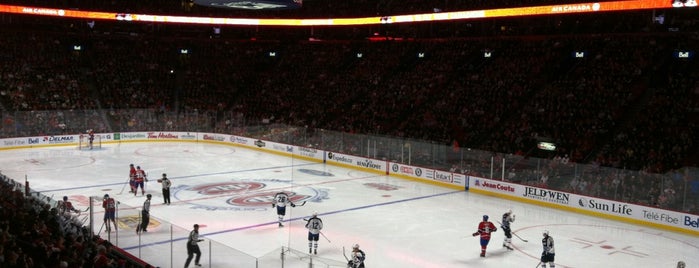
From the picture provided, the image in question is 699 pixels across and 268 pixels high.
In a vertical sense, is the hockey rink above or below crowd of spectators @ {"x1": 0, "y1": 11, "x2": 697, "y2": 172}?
below

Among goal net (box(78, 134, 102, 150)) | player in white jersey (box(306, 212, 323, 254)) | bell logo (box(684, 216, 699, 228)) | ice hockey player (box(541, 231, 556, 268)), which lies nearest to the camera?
ice hockey player (box(541, 231, 556, 268))

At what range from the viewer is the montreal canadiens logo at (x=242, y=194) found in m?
20.5

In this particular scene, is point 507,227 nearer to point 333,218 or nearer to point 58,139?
point 333,218

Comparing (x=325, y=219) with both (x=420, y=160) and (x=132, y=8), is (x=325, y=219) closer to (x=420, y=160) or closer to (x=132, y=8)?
(x=420, y=160)

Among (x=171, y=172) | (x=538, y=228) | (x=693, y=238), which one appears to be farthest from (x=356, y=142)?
(x=693, y=238)

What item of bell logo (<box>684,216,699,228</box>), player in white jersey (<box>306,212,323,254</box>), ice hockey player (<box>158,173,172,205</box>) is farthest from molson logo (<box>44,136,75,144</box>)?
bell logo (<box>684,216,699,228</box>)

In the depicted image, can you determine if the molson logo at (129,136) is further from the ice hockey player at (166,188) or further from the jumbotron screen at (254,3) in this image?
the jumbotron screen at (254,3)

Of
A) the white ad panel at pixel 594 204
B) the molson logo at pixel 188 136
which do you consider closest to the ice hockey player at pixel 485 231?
the white ad panel at pixel 594 204

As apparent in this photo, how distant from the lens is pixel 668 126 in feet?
76.2

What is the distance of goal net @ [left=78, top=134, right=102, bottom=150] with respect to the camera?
113ft

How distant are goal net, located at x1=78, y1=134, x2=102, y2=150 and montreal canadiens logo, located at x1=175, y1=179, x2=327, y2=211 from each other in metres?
13.2

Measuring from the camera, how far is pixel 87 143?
35.3 metres

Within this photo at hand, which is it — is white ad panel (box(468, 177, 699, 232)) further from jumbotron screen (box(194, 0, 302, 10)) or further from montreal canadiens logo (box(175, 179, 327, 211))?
jumbotron screen (box(194, 0, 302, 10))

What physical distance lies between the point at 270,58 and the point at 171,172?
21747mm
